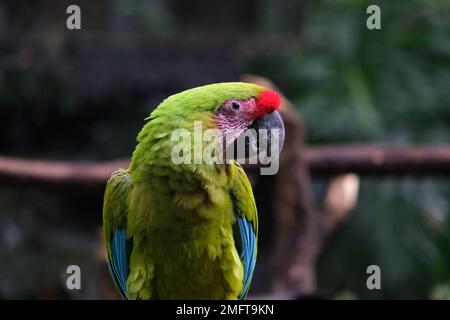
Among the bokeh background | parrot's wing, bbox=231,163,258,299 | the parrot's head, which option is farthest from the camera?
the bokeh background

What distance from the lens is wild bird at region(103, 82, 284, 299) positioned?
3.56 feet

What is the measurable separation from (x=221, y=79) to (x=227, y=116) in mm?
2787

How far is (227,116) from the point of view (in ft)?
3.57

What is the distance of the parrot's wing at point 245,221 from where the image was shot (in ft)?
3.89

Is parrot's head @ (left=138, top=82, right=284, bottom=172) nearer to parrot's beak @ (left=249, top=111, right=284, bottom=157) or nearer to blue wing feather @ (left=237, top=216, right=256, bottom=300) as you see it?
parrot's beak @ (left=249, top=111, right=284, bottom=157)

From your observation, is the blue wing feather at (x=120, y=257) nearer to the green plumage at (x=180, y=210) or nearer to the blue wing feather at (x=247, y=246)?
the green plumage at (x=180, y=210)

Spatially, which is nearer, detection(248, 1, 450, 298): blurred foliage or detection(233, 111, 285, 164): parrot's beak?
detection(233, 111, 285, 164): parrot's beak

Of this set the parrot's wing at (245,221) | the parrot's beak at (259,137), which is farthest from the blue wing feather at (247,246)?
the parrot's beak at (259,137)

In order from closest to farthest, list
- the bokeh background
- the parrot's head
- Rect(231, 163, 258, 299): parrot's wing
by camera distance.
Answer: the parrot's head, Rect(231, 163, 258, 299): parrot's wing, the bokeh background

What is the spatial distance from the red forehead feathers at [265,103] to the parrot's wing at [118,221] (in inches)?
10.5

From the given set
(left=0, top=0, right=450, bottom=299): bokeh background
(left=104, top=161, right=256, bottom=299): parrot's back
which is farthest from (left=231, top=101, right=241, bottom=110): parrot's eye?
(left=0, top=0, right=450, bottom=299): bokeh background
